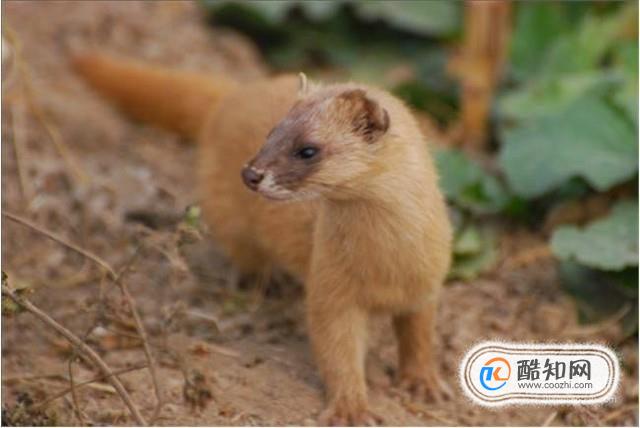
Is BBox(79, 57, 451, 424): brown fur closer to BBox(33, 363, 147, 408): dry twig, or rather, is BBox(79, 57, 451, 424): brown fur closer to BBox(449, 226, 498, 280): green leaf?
BBox(33, 363, 147, 408): dry twig

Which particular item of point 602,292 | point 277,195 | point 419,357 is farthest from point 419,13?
point 277,195

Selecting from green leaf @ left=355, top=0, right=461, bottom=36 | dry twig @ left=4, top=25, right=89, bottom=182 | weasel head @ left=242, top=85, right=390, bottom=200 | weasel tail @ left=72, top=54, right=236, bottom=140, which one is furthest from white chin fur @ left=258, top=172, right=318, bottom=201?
green leaf @ left=355, top=0, right=461, bottom=36

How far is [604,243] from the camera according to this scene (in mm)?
4512

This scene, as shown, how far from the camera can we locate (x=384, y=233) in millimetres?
3664

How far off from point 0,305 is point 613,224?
2420mm

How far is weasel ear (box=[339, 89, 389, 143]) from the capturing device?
11.5 feet

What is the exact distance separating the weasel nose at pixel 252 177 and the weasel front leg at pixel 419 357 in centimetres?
90

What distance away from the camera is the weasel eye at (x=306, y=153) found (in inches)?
134

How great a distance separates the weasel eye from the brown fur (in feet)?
0.04

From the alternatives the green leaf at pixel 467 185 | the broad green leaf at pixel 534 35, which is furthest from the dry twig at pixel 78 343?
the broad green leaf at pixel 534 35

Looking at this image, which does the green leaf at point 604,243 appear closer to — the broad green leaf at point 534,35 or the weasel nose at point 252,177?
the weasel nose at point 252,177

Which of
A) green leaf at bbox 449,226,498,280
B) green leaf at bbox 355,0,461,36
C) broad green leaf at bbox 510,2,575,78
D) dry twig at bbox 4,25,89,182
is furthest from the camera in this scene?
green leaf at bbox 355,0,461,36

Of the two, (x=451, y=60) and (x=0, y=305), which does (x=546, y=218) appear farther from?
(x=0, y=305)

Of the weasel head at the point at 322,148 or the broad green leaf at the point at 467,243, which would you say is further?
the broad green leaf at the point at 467,243
